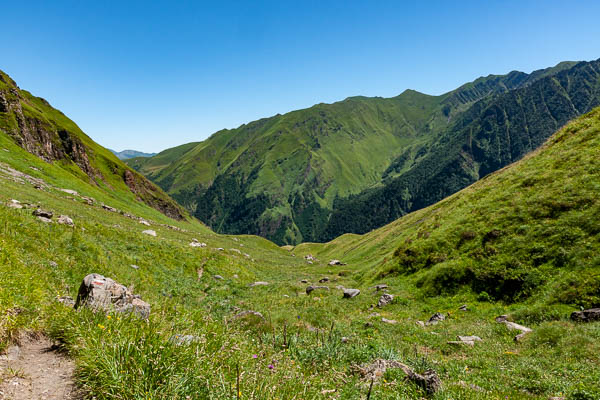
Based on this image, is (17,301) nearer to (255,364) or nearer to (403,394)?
(255,364)

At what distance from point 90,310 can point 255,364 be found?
150 inches

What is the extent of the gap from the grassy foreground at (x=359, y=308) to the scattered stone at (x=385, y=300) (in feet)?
1.61

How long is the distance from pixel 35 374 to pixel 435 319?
20083 mm

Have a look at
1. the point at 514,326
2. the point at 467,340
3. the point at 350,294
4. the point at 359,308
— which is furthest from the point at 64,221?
the point at 514,326

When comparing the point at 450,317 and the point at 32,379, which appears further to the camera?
the point at 450,317

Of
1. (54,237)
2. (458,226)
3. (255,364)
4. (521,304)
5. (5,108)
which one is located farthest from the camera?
(5,108)

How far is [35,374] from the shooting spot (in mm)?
4582

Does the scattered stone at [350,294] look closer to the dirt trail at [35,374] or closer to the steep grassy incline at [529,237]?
the steep grassy incline at [529,237]

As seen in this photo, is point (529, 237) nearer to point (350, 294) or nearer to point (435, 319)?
point (435, 319)

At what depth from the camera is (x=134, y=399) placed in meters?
3.88

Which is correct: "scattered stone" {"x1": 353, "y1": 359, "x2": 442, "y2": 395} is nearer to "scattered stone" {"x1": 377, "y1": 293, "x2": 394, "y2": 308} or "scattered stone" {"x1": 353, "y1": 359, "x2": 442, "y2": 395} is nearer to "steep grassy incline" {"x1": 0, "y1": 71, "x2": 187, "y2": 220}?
"scattered stone" {"x1": 377, "y1": 293, "x2": 394, "y2": 308}

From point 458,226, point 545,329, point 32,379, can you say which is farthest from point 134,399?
point 458,226

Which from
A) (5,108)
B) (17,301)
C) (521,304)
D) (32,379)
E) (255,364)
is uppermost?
(5,108)

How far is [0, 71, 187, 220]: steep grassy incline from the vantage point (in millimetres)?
63156
